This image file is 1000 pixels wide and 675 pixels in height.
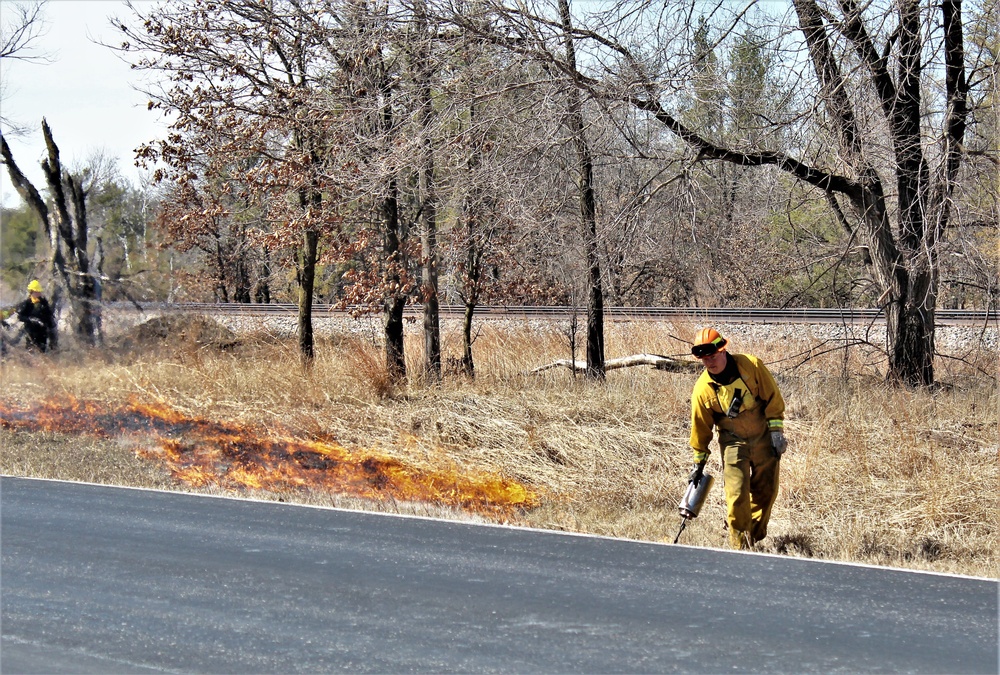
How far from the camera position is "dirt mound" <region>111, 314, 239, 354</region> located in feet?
71.4

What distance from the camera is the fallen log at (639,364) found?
16266 millimetres

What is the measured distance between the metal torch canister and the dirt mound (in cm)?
1453

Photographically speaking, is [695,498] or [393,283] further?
[393,283]

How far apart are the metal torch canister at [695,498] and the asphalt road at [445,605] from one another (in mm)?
369

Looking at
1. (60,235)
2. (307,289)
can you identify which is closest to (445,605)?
(307,289)

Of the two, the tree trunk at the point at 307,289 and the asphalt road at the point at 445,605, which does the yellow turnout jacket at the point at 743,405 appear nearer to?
the asphalt road at the point at 445,605

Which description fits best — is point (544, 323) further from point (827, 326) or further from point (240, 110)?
point (240, 110)

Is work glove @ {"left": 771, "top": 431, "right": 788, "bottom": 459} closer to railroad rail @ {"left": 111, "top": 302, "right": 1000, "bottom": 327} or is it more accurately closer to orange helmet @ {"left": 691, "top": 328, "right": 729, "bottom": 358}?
orange helmet @ {"left": 691, "top": 328, "right": 729, "bottom": 358}

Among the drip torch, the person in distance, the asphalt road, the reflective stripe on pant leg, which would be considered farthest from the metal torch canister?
the person in distance

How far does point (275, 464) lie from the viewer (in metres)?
11.7

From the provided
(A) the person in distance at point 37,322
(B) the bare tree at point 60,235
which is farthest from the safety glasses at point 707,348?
(B) the bare tree at point 60,235

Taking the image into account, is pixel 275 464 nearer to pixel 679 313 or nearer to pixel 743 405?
pixel 743 405

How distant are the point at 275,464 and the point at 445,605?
6.08 metres

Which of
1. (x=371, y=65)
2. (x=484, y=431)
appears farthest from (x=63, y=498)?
(x=371, y=65)
